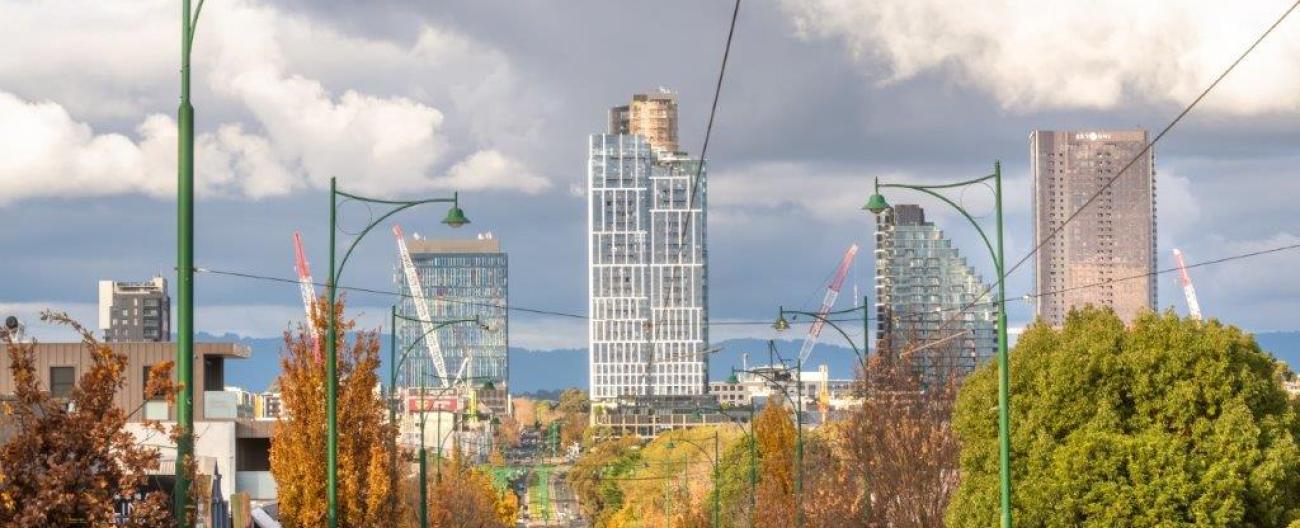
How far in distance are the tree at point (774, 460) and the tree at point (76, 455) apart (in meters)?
56.7


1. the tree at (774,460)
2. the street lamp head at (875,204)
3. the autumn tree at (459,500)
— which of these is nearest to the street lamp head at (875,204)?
Result: the street lamp head at (875,204)

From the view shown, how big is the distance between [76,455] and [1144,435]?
28.5 metres

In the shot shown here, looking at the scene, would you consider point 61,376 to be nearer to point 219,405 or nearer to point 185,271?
point 219,405

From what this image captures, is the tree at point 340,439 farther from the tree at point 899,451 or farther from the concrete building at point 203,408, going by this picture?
the concrete building at point 203,408

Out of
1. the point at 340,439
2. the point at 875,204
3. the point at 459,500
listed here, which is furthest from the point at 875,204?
the point at 459,500

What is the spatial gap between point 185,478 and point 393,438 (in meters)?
36.5

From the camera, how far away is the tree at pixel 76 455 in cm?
2358

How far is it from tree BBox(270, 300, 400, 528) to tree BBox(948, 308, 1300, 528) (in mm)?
16144

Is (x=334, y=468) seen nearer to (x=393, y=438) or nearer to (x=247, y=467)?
(x=393, y=438)

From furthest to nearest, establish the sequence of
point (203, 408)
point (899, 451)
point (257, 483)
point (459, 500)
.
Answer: point (459, 500) < point (203, 408) < point (257, 483) < point (899, 451)

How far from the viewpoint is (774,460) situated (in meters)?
88.5

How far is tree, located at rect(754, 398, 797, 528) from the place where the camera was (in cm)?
8231

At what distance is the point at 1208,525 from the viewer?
44.4 m

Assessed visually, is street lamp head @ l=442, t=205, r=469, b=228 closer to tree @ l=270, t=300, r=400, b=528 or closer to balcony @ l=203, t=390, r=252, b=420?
tree @ l=270, t=300, r=400, b=528
